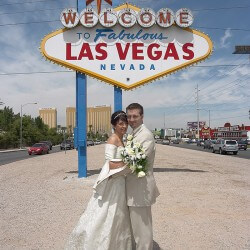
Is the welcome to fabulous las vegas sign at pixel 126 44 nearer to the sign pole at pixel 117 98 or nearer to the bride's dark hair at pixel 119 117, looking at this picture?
the sign pole at pixel 117 98

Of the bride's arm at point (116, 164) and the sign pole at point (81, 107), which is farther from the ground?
the sign pole at point (81, 107)

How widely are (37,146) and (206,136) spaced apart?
62.1 meters

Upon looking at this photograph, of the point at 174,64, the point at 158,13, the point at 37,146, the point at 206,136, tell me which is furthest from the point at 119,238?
the point at 206,136

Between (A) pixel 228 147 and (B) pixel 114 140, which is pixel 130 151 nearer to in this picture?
(B) pixel 114 140

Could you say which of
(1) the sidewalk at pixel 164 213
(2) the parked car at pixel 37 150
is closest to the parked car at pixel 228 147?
(2) the parked car at pixel 37 150

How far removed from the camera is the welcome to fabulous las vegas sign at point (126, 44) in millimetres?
12273

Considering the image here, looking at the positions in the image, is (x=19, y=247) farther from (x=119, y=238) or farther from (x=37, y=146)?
(x=37, y=146)

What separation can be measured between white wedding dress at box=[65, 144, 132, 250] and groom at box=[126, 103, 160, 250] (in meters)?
0.11

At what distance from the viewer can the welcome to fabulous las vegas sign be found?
12.3 metres

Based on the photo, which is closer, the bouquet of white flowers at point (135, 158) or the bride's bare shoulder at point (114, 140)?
the bouquet of white flowers at point (135, 158)

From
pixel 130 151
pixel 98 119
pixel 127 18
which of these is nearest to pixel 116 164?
pixel 130 151

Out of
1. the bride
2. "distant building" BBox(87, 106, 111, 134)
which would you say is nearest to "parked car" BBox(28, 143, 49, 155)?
the bride

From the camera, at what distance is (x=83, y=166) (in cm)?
1281

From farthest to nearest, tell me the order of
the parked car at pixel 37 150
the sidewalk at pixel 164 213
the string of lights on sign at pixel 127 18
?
1. the parked car at pixel 37 150
2. the string of lights on sign at pixel 127 18
3. the sidewalk at pixel 164 213
